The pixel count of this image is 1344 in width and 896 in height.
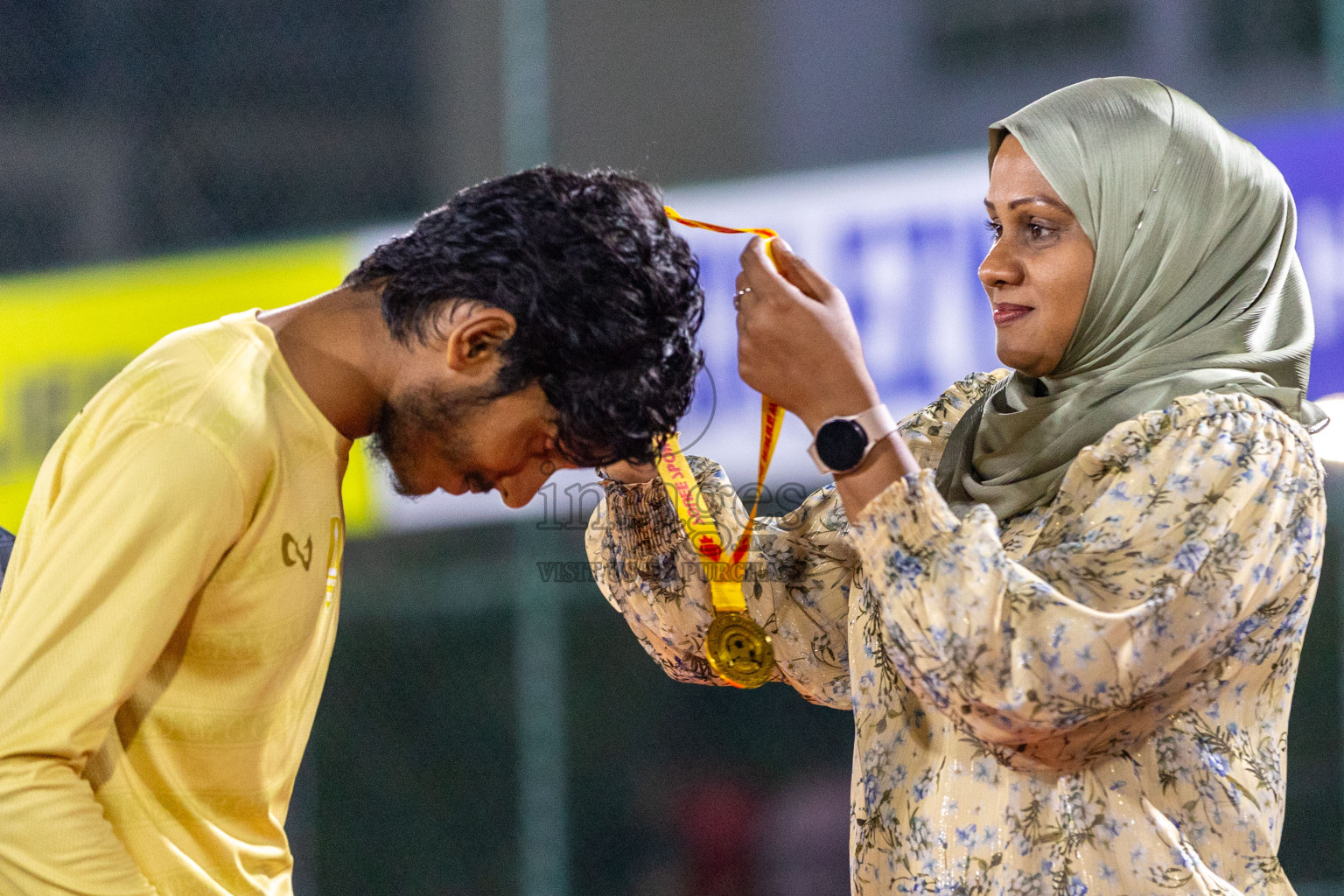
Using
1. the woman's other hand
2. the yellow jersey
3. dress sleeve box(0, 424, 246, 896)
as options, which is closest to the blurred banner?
the woman's other hand

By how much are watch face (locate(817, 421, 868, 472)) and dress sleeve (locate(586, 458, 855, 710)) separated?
374 millimetres

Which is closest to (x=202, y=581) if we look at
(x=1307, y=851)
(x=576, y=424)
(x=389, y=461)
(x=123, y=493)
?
(x=123, y=493)

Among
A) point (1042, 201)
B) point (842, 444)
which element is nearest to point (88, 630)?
point (842, 444)

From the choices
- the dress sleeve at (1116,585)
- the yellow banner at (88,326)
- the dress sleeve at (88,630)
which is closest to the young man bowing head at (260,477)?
the dress sleeve at (88,630)

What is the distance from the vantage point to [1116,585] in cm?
130

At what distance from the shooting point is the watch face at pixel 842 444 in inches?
53.3

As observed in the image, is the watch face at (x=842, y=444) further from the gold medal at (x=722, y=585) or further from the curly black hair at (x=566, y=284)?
the gold medal at (x=722, y=585)

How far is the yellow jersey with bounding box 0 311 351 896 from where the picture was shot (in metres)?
1.05

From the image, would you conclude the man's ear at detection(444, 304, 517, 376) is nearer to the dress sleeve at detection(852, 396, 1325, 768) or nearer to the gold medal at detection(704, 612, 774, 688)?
the dress sleeve at detection(852, 396, 1325, 768)

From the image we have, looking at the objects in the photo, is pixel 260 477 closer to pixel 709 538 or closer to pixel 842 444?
pixel 842 444

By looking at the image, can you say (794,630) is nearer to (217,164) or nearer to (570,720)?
(570,720)

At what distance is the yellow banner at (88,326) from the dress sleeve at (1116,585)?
8.09 ft

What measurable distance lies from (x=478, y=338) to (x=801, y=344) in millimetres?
369

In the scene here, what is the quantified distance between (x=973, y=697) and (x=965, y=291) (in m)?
1.85
